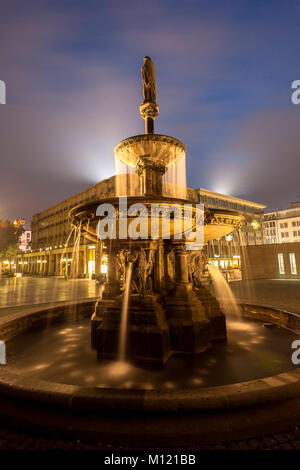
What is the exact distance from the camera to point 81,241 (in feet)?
142

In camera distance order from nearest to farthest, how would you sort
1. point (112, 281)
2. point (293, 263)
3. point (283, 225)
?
1. point (112, 281)
2. point (293, 263)
3. point (283, 225)

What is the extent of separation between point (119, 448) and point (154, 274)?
2965mm

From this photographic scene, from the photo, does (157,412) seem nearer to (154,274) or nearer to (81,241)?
(154,274)

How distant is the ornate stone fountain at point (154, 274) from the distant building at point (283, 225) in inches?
3128

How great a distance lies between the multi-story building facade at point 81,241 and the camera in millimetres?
41938

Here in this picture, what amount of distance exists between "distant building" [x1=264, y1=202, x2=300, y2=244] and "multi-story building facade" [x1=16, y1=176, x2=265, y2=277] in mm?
10474

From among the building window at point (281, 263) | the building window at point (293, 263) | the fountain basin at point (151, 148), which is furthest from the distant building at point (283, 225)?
the fountain basin at point (151, 148)

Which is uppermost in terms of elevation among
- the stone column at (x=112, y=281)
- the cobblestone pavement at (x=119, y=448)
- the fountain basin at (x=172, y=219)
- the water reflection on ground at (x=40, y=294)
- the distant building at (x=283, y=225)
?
the distant building at (x=283, y=225)

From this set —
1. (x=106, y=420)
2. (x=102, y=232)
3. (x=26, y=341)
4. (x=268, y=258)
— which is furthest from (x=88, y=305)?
(x=268, y=258)

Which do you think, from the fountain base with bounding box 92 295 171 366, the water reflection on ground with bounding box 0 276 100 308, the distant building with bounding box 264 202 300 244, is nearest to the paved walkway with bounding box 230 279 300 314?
Answer: the fountain base with bounding box 92 295 171 366

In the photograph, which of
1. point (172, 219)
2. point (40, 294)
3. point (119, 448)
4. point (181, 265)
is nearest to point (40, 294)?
point (40, 294)

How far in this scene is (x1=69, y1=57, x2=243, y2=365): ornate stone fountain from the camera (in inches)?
151

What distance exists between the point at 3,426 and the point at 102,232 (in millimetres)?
2881

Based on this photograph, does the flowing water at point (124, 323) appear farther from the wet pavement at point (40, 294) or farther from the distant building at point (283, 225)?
the distant building at point (283, 225)
